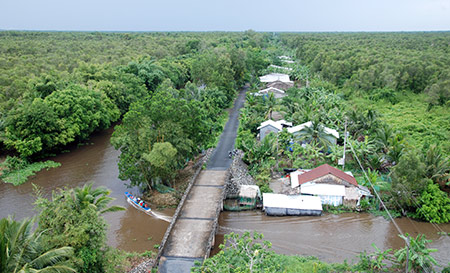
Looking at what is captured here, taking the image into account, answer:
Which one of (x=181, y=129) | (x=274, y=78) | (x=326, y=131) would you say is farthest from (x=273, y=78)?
(x=181, y=129)

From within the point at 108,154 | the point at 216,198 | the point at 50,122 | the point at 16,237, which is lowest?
the point at 108,154

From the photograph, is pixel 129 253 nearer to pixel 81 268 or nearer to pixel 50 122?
pixel 81 268

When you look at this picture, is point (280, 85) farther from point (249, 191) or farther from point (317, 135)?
point (249, 191)

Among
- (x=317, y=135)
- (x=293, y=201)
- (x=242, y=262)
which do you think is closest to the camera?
(x=242, y=262)

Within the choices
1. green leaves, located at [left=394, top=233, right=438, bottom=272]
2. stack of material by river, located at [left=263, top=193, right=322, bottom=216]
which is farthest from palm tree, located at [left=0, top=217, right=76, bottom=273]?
green leaves, located at [left=394, top=233, right=438, bottom=272]

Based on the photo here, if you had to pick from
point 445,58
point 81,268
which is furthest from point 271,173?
point 445,58
